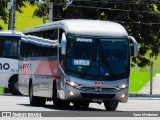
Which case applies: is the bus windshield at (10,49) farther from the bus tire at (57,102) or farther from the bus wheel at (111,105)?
the bus wheel at (111,105)

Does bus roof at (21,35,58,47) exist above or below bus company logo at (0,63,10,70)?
above

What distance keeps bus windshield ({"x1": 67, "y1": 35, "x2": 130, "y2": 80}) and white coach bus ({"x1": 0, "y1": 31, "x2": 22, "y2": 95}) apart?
53.3ft

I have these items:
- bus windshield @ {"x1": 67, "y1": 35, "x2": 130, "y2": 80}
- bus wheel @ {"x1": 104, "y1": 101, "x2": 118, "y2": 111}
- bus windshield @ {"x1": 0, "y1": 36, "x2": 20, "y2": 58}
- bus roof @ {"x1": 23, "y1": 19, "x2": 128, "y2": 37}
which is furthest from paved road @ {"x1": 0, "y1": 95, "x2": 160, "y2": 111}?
bus windshield @ {"x1": 0, "y1": 36, "x2": 20, "y2": 58}

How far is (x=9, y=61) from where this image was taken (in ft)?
135

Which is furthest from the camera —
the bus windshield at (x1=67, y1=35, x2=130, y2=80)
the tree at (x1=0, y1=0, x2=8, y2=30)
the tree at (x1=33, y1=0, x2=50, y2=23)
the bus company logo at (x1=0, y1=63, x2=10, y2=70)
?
the tree at (x1=0, y1=0, x2=8, y2=30)

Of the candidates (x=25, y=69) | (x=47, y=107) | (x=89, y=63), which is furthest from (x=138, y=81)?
(x=89, y=63)

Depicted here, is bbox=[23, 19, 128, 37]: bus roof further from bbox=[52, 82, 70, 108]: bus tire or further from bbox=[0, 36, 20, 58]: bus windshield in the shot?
bbox=[0, 36, 20, 58]: bus windshield

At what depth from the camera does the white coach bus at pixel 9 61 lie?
4078cm

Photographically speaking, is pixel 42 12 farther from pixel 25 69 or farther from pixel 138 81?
pixel 25 69

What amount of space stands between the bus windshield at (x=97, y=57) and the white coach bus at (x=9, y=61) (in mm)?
16259

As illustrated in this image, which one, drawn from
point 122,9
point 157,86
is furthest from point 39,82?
point 157,86

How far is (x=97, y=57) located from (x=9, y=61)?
54.9 ft

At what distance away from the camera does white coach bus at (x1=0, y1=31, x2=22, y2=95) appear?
40.8 meters

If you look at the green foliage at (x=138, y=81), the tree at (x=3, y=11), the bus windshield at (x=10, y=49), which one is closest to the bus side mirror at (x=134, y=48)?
the bus windshield at (x=10, y=49)
